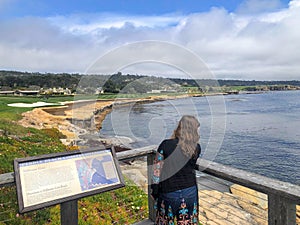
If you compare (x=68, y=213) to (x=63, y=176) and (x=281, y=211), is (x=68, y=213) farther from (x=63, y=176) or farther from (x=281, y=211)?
(x=281, y=211)

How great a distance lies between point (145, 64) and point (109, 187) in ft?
4.34

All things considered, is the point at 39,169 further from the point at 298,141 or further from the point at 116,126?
the point at 298,141

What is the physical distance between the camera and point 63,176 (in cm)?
176

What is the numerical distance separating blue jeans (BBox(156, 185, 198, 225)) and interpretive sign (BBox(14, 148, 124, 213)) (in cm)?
33

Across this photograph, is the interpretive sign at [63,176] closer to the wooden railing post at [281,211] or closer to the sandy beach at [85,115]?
the wooden railing post at [281,211]

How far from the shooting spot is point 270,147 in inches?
731

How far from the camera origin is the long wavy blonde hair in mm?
1902

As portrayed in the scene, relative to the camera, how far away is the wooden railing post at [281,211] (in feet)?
5.19

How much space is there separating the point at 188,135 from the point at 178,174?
0.27 metres

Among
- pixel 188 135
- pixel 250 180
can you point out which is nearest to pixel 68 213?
pixel 188 135

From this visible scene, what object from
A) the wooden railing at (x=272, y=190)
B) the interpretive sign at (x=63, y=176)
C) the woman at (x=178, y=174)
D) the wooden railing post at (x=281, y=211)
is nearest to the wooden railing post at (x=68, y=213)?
the wooden railing at (x=272, y=190)

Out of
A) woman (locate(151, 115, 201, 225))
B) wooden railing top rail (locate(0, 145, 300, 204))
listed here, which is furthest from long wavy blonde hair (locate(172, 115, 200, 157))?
wooden railing top rail (locate(0, 145, 300, 204))

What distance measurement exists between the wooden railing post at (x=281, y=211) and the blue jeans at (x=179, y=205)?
51cm

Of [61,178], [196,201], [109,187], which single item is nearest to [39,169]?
[61,178]
